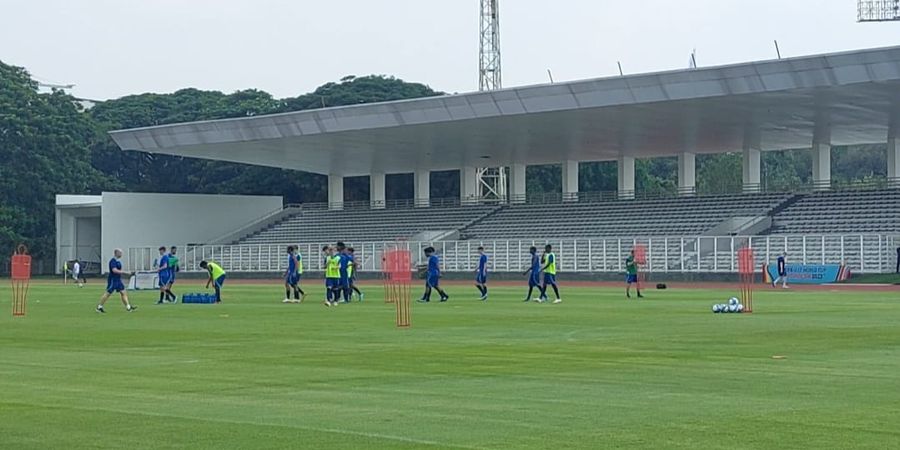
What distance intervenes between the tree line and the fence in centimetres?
1471

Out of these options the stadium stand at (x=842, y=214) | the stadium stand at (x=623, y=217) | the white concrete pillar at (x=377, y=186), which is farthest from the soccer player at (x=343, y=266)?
the white concrete pillar at (x=377, y=186)

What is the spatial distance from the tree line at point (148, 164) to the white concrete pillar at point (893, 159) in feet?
37.7

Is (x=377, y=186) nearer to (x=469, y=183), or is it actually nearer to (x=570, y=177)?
(x=469, y=183)

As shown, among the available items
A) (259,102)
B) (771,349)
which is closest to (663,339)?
(771,349)

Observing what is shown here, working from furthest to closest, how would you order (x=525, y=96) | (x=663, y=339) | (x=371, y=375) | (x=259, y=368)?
(x=525, y=96) < (x=663, y=339) < (x=259, y=368) < (x=371, y=375)

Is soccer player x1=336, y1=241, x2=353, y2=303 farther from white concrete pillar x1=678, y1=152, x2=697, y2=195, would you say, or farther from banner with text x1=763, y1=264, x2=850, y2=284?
white concrete pillar x1=678, y1=152, x2=697, y2=195

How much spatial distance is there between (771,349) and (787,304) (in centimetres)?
1601

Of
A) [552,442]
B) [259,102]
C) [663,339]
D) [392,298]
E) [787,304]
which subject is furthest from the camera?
[259,102]

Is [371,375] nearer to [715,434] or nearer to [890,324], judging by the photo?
[715,434]

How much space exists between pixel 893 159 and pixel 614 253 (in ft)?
51.4

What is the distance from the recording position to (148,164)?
109375 millimetres

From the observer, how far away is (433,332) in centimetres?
2545

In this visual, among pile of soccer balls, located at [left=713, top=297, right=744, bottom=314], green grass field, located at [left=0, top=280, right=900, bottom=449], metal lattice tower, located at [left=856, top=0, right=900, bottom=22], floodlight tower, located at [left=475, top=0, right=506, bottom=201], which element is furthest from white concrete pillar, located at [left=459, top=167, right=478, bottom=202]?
green grass field, located at [left=0, top=280, right=900, bottom=449]

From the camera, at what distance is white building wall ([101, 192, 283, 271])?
3270 inches
